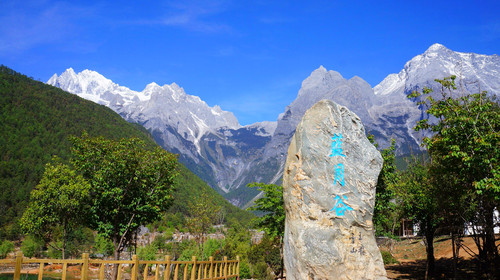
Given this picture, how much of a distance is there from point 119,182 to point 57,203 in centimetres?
300

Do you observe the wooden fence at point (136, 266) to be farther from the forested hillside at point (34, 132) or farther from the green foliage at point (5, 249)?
the forested hillside at point (34, 132)

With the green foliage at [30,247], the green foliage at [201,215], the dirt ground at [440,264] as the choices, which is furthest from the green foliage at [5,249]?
the dirt ground at [440,264]

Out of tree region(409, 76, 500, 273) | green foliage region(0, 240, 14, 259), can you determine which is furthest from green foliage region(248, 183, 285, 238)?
green foliage region(0, 240, 14, 259)

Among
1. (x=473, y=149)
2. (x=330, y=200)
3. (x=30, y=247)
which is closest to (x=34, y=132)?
(x=30, y=247)

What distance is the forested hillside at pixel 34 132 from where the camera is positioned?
71688 mm

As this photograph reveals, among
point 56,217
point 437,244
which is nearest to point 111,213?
point 56,217

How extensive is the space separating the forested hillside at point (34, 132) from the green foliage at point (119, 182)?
45767 mm

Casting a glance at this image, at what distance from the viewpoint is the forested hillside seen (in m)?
71.7

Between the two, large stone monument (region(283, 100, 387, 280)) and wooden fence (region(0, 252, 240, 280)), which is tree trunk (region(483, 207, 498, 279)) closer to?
large stone monument (region(283, 100, 387, 280))

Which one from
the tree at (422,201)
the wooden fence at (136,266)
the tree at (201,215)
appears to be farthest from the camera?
the tree at (201,215)

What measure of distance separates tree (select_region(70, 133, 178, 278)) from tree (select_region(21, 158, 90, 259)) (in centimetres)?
58

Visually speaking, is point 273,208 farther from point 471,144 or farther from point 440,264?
point 440,264

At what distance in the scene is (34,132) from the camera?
286 ft

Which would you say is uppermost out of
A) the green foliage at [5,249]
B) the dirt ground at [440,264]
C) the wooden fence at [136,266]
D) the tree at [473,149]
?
the tree at [473,149]
